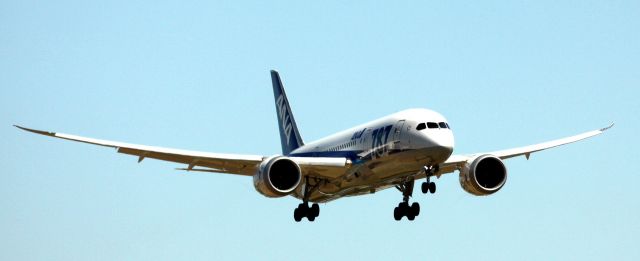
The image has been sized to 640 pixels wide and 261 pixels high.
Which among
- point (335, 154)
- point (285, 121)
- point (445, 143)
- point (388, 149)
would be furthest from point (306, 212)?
point (285, 121)

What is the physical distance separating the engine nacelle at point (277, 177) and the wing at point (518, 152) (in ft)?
21.1

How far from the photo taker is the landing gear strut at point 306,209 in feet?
178

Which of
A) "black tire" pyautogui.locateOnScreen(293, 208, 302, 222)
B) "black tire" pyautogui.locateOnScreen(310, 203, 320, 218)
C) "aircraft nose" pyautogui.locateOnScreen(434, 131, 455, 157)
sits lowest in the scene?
"black tire" pyautogui.locateOnScreen(293, 208, 302, 222)

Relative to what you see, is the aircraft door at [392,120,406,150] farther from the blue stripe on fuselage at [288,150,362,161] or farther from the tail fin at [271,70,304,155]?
the tail fin at [271,70,304,155]

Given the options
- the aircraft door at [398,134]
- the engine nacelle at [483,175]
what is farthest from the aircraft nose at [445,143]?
the engine nacelle at [483,175]

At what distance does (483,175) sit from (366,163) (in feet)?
17.0

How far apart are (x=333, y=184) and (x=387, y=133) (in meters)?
4.78

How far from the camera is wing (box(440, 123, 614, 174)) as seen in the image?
173 feet

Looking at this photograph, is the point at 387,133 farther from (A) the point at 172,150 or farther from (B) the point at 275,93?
(B) the point at 275,93

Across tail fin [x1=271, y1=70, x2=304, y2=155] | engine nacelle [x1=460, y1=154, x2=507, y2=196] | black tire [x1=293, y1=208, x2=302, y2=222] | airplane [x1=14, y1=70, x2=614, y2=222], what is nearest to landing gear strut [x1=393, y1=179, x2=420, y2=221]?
airplane [x1=14, y1=70, x2=614, y2=222]

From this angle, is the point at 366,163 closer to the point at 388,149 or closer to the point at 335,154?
the point at 388,149

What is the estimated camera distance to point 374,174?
167 feet

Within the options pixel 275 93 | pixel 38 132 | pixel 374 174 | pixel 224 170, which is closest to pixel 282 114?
pixel 275 93

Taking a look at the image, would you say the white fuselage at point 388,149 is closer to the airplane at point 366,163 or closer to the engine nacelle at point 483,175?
the airplane at point 366,163
